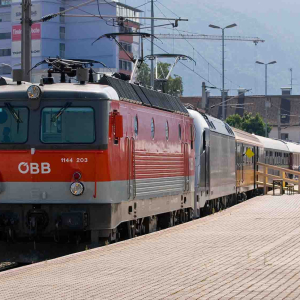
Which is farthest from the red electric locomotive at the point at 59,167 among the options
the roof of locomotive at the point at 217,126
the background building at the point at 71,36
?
the background building at the point at 71,36

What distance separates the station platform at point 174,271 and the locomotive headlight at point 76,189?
1.07 metres

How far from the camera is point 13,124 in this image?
15320 mm

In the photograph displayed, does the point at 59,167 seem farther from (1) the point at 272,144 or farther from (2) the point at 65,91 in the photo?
(1) the point at 272,144

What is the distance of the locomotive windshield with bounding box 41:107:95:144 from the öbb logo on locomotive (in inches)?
17.1

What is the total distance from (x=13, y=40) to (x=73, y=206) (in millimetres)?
110427

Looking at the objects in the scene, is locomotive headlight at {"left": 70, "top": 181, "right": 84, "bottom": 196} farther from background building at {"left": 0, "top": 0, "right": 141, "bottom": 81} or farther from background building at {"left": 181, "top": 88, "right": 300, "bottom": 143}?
background building at {"left": 181, "top": 88, "right": 300, "bottom": 143}

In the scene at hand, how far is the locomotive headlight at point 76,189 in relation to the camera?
14875mm

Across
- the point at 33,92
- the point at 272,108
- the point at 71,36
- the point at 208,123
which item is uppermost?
the point at 71,36

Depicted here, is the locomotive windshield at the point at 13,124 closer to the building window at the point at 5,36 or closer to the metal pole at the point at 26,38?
the metal pole at the point at 26,38

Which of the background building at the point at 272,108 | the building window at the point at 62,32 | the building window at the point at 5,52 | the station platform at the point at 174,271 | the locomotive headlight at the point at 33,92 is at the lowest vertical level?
the station platform at the point at 174,271

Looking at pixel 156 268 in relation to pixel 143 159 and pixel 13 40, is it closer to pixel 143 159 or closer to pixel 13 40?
pixel 143 159

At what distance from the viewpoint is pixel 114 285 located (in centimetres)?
1044

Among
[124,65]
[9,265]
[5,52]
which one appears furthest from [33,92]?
[5,52]

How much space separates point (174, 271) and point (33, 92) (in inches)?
196
